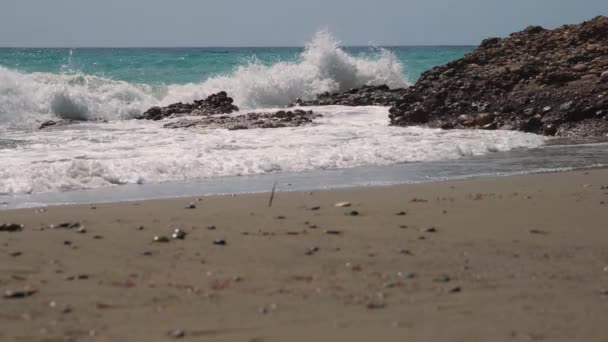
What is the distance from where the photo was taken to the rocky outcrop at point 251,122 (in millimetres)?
15594

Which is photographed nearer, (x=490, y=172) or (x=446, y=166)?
(x=490, y=172)

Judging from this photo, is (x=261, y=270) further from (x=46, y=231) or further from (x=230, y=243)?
(x=46, y=231)

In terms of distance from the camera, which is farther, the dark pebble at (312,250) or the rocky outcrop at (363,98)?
A: the rocky outcrop at (363,98)

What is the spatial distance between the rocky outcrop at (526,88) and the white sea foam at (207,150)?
28.2 inches

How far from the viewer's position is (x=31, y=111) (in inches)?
806

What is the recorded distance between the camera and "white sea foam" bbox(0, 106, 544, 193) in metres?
8.94

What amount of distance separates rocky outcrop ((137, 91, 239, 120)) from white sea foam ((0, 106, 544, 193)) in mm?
2130

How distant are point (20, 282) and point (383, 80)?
999 inches

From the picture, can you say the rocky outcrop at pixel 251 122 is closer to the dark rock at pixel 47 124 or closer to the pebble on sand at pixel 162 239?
the dark rock at pixel 47 124

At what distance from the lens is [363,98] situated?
71.4ft

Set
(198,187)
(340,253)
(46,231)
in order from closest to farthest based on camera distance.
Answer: (340,253)
(46,231)
(198,187)

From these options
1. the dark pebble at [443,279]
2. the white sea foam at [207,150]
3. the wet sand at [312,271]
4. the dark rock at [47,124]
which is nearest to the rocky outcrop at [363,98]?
the white sea foam at [207,150]

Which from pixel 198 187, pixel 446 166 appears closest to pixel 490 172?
pixel 446 166

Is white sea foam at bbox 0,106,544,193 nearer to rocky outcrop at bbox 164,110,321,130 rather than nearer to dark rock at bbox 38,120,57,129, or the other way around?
rocky outcrop at bbox 164,110,321,130
